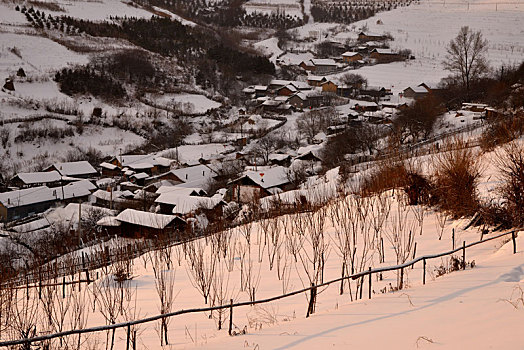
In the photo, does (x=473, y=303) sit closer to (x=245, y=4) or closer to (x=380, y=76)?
(x=380, y=76)

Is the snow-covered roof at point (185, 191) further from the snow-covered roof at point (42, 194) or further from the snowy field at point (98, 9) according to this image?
the snowy field at point (98, 9)

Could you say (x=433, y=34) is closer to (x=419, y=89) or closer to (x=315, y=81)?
(x=315, y=81)

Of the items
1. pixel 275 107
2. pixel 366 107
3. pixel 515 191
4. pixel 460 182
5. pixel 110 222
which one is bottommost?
pixel 110 222

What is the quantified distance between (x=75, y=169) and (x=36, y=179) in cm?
243

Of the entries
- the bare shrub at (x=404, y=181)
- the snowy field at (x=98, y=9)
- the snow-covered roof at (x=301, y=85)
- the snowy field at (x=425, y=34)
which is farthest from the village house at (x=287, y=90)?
the bare shrub at (x=404, y=181)

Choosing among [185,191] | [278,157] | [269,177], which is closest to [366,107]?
[278,157]

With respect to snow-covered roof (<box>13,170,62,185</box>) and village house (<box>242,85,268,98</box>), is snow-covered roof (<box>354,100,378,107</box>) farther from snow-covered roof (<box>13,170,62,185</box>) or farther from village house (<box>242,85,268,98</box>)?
snow-covered roof (<box>13,170,62,185</box>)

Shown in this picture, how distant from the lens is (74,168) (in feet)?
80.3

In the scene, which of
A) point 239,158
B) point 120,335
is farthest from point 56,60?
point 120,335

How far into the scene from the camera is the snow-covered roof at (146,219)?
14320mm

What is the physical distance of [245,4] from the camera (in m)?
87.2

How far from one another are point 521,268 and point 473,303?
957mm

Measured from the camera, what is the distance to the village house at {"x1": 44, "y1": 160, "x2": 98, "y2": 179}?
78.8 ft

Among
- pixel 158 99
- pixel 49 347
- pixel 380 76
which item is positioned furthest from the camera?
pixel 380 76
